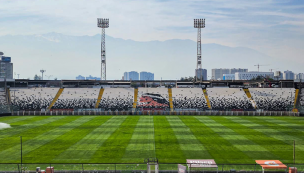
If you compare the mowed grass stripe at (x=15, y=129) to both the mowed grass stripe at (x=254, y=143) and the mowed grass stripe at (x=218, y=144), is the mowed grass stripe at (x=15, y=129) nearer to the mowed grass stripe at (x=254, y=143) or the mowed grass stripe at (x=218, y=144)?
the mowed grass stripe at (x=218, y=144)

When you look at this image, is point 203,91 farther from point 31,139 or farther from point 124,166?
point 124,166

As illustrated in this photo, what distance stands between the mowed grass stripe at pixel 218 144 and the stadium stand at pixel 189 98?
80.2 ft

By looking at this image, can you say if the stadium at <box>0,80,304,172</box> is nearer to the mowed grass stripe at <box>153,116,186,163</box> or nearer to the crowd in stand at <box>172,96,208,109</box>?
the mowed grass stripe at <box>153,116,186,163</box>

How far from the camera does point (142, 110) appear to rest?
7069cm

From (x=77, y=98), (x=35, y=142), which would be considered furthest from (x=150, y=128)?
(x=77, y=98)

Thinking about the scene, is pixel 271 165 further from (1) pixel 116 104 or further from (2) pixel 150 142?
(1) pixel 116 104

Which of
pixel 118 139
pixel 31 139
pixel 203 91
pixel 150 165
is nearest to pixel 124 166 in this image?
pixel 150 165

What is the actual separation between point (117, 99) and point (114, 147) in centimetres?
4691

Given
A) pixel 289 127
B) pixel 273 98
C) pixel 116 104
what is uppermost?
pixel 273 98

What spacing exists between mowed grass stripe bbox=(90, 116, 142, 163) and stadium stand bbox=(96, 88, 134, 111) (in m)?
28.9

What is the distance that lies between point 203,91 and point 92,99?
97.7 ft

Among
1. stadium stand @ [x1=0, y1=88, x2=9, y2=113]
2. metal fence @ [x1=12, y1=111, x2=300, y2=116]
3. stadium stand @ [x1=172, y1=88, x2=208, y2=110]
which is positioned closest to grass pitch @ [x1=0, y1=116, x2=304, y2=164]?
metal fence @ [x1=12, y1=111, x2=300, y2=116]

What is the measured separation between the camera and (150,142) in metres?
36.5

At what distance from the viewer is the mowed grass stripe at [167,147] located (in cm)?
2928
